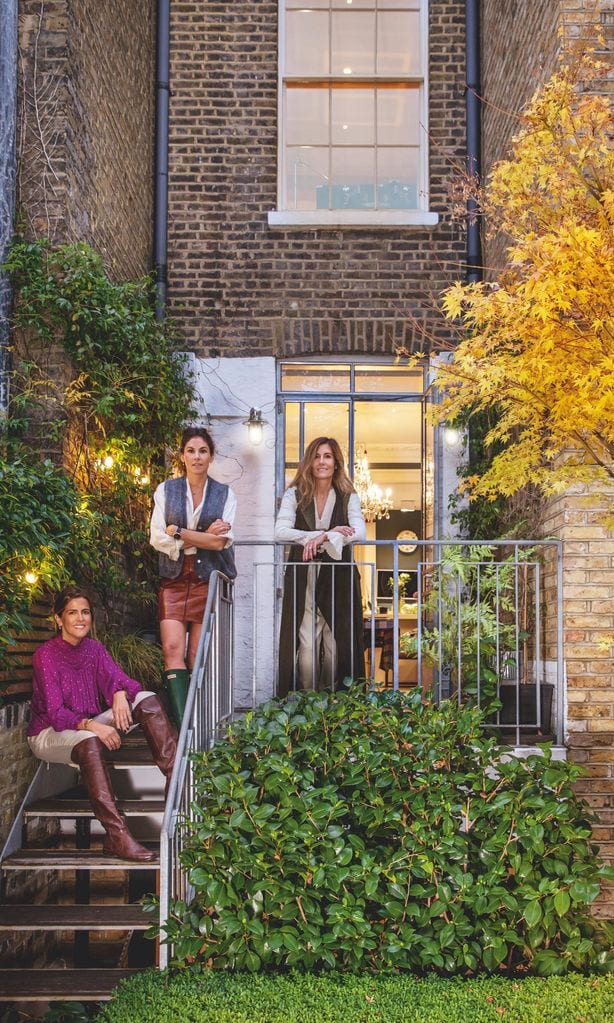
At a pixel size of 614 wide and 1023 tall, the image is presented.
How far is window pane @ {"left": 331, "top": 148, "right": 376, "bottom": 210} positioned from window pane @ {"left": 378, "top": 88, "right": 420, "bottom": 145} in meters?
0.21

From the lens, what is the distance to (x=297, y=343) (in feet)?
26.1

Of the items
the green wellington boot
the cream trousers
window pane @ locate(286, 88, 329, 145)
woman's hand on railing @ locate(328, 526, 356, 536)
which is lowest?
the cream trousers

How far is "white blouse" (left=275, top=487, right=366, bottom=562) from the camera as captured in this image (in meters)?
5.35

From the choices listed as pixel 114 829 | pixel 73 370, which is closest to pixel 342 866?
pixel 114 829

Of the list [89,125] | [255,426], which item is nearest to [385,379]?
[255,426]

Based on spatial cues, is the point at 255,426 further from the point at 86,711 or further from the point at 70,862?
the point at 70,862

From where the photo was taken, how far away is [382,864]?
13.5 ft

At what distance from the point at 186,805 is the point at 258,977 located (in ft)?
2.72

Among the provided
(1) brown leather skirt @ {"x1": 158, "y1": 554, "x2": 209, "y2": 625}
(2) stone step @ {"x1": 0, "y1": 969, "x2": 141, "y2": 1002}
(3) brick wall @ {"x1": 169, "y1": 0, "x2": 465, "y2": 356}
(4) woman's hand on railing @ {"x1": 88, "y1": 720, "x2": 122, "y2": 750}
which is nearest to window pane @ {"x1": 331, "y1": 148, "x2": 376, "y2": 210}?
(3) brick wall @ {"x1": 169, "y1": 0, "x2": 465, "y2": 356}

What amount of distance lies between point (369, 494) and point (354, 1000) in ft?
21.3

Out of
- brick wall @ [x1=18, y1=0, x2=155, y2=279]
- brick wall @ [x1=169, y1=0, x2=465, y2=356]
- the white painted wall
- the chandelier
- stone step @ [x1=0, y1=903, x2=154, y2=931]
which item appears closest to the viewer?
stone step @ [x1=0, y1=903, x2=154, y2=931]

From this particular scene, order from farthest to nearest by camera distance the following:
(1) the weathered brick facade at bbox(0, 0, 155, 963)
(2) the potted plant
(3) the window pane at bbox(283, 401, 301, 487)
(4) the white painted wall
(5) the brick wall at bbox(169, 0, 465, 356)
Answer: (3) the window pane at bbox(283, 401, 301, 487) < (5) the brick wall at bbox(169, 0, 465, 356) < (4) the white painted wall < (2) the potted plant < (1) the weathered brick facade at bbox(0, 0, 155, 963)

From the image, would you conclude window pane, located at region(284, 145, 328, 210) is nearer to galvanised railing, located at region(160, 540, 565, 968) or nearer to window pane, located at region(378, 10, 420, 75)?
window pane, located at region(378, 10, 420, 75)

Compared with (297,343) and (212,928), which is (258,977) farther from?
(297,343)
